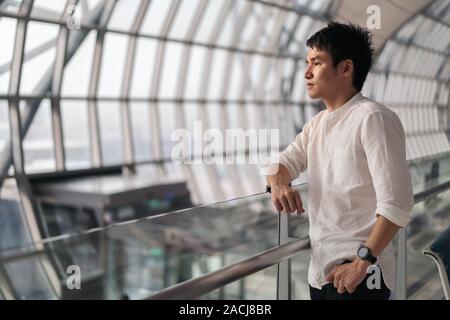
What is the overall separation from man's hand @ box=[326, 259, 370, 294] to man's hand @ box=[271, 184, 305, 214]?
19 cm

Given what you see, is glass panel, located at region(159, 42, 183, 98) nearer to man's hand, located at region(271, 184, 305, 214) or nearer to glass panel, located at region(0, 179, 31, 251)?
glass panel, located at region(0, 179, 31, 251)

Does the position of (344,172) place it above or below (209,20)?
below

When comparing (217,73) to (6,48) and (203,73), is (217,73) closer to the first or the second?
(203,73)

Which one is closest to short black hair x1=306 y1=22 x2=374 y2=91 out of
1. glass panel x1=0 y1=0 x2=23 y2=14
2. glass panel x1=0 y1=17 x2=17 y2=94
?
glass panel x1=0 y1=0 x2=23 y2=14

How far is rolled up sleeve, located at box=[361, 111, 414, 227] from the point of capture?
1146mm

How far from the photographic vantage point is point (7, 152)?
43.0 feet

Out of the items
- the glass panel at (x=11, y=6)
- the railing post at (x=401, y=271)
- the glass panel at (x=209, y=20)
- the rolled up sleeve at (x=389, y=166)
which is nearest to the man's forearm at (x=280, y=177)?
the rolled up sleeve at (x=389, y=166)

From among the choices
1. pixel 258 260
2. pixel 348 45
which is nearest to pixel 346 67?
pixel 348 45

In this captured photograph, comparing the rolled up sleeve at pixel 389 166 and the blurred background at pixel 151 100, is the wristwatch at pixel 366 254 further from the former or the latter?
the blurred background at pixel 151 100

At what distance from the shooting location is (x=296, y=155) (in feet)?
4.85

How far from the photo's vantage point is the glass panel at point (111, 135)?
1533 centimetres

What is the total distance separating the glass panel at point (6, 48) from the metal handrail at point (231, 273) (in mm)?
9472

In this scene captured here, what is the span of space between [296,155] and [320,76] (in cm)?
25

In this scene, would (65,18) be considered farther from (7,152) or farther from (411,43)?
(411,43)
